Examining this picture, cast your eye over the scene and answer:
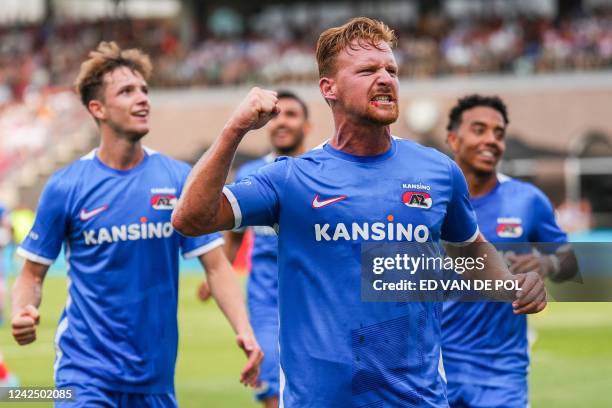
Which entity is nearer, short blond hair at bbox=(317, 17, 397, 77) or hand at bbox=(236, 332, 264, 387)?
short blond hair at bbox=(317, 17, 397, 77)

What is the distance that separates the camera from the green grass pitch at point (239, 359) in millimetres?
11930

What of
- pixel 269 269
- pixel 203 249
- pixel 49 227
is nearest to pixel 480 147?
pixel 203 249

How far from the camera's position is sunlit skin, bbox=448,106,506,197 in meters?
7.09

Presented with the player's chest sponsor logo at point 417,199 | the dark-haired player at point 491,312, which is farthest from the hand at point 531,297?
the dark-haired player at point 491,312

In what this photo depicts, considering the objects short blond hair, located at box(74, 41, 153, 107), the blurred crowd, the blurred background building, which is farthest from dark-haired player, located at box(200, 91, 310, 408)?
the blurred background building

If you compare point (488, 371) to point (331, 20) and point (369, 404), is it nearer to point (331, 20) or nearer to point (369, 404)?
point (369, 404)

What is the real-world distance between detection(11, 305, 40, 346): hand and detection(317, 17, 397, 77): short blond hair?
2.10m

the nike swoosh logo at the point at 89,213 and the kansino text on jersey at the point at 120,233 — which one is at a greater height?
the nike swoosh logo at the point at 89,213

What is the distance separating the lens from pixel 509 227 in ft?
22.7

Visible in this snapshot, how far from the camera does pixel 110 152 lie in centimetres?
668

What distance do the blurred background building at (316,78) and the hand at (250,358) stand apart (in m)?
29.2

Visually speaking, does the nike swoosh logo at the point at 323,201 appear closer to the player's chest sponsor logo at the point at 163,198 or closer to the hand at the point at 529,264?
the hand at the point at 529,264

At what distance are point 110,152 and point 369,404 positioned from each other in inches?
110

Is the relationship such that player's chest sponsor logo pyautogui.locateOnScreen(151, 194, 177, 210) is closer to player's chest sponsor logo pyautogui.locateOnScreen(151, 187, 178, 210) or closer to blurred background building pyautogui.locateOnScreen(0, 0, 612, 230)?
player's chest sponsor logo pyautogui.locateOnScreen(151, 187, 178, 210)
